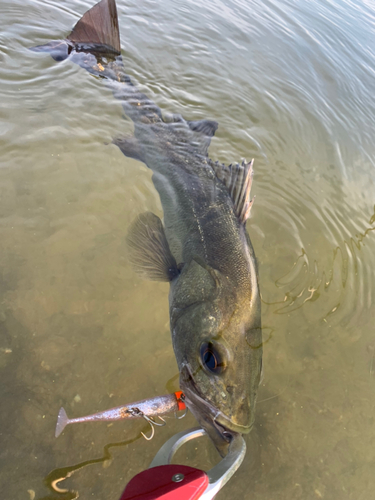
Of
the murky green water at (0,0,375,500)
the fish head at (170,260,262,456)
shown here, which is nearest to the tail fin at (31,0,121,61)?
the murky green water at (0,0,375,500)

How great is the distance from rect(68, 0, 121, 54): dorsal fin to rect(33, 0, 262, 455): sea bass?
134 centimetres

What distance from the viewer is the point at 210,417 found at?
1.95 meters

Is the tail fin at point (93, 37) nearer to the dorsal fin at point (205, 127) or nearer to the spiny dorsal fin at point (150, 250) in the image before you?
the dorsal fin at point (205, 127)

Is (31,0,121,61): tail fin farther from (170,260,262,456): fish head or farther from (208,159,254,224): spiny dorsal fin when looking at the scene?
(170,260,262,456): fish head

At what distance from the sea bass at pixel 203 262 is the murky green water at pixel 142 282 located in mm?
312

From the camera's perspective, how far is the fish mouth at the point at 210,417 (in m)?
1.89

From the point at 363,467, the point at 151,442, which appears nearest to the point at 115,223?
the point at 151,442

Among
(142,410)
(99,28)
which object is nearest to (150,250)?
(142,410)

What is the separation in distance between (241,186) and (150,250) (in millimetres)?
956

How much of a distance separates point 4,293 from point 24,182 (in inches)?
50.6

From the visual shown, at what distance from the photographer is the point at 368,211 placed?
4609mm

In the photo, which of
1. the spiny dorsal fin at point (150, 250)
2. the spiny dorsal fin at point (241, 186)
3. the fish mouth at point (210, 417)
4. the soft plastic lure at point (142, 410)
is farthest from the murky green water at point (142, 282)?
the spiny dorsal fin at point (241, 186)

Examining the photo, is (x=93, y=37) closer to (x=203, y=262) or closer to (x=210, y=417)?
(x=203, y=262)

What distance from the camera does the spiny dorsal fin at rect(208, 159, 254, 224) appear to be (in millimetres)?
2729
